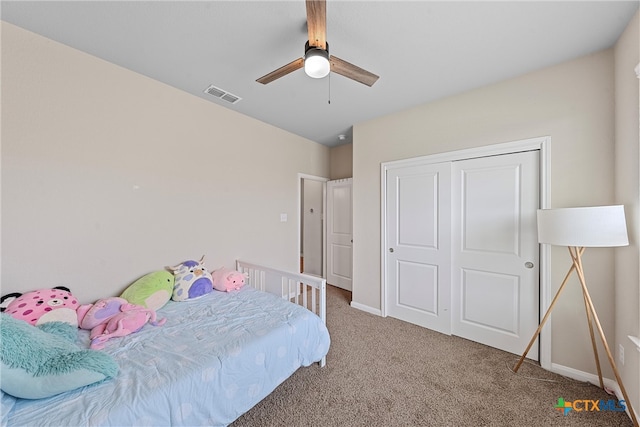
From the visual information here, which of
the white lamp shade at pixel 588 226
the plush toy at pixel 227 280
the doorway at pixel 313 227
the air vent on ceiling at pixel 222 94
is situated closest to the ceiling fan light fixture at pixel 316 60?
the air vent on ceiling at pixel 222 94

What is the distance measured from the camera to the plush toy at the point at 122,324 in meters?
1.50

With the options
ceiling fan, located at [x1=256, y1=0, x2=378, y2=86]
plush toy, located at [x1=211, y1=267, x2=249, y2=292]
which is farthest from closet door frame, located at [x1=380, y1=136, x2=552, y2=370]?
plush toy, located at [x1=211, y1=267, x2=249, y2=292]

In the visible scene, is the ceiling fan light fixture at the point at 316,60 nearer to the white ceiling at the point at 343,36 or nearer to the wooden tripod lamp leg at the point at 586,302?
the white ceiling at the point at 343,36

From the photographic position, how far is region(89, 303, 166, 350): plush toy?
1.50 meters

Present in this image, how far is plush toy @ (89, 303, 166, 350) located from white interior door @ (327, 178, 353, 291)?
2759 mm

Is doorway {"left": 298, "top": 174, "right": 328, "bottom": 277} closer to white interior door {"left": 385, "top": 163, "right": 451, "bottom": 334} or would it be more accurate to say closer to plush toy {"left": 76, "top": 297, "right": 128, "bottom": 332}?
white interior door {"left": 385, "top": 163, "right": 451, "bottom": 334}

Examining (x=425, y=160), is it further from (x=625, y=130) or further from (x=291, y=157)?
(x=291, y=157)

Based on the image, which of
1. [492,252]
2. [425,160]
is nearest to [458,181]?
[425,160]

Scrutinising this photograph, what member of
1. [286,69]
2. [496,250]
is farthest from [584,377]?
[286,69]

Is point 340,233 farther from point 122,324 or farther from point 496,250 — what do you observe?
point 122,324

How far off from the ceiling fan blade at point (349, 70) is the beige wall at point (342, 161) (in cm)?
235

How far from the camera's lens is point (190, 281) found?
221cm

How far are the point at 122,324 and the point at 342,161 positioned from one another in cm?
350

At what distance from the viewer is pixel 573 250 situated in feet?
5.79
